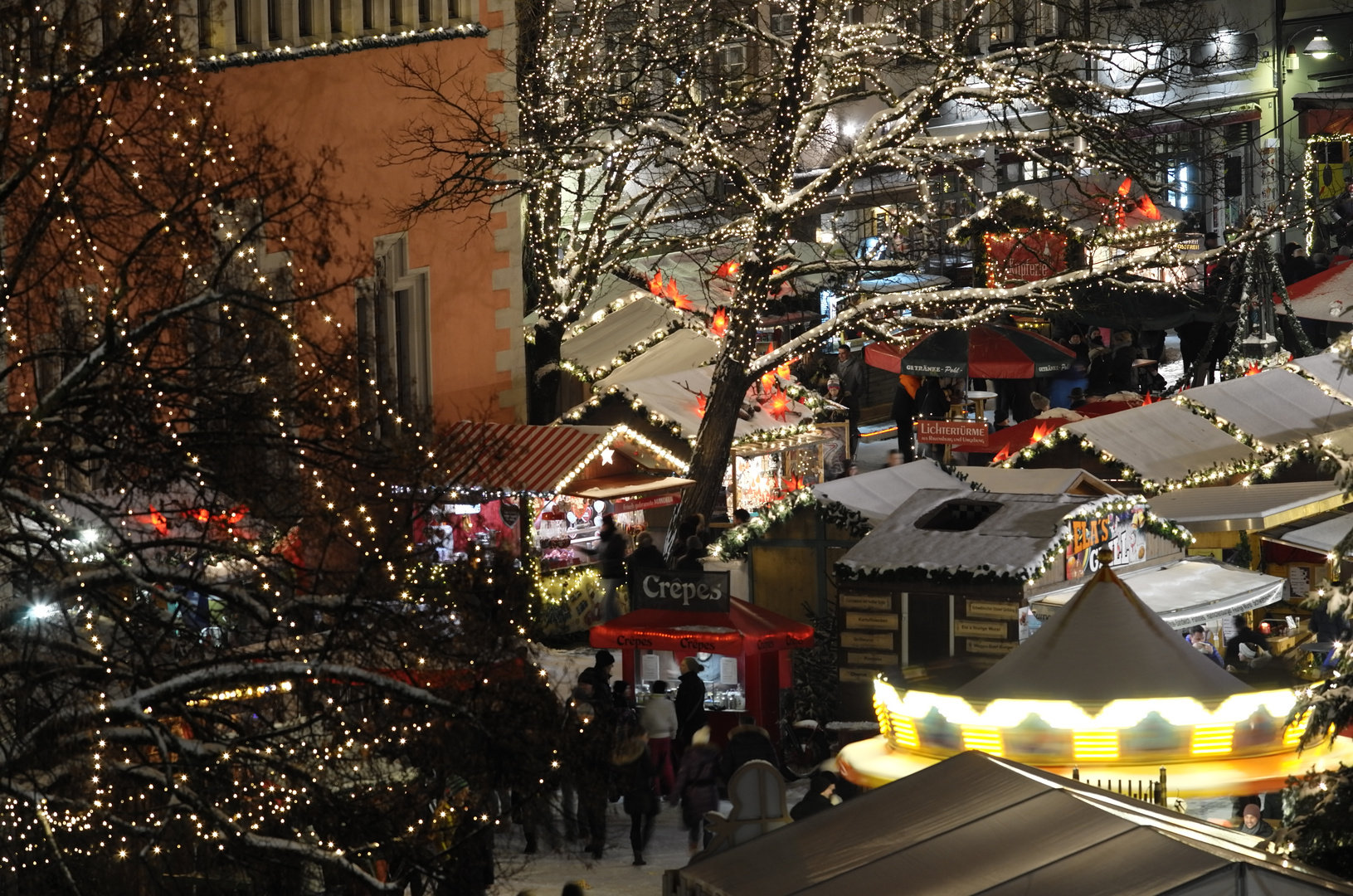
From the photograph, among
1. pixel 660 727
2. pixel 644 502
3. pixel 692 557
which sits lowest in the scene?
pixel 660 727

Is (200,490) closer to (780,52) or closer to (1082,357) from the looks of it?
(780,52)

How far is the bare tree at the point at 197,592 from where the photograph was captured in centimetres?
852

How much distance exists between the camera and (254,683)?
28.6 ft

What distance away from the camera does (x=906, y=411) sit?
2819cm

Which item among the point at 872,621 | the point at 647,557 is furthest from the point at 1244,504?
the point at 647,557

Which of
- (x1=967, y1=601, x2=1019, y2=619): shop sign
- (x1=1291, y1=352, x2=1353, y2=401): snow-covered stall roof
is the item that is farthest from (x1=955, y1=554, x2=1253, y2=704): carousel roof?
(x1=1291, y1=352, x2=1353, y2=401): snow-covered stall roof

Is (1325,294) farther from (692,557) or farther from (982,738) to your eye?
(982,738)

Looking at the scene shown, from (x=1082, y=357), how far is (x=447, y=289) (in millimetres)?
11153

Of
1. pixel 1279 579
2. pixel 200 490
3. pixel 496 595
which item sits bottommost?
pixel 1279 579

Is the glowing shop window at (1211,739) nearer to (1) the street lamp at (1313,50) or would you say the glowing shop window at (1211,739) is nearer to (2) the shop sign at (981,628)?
(2) the shop sign at (981,628)

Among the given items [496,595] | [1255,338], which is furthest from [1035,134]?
[496,595]

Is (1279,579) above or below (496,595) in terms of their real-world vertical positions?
below

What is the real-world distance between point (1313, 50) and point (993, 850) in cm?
3568

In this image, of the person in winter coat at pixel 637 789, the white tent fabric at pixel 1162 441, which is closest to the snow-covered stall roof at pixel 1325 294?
the white tent fabric at pixel 1162 441
